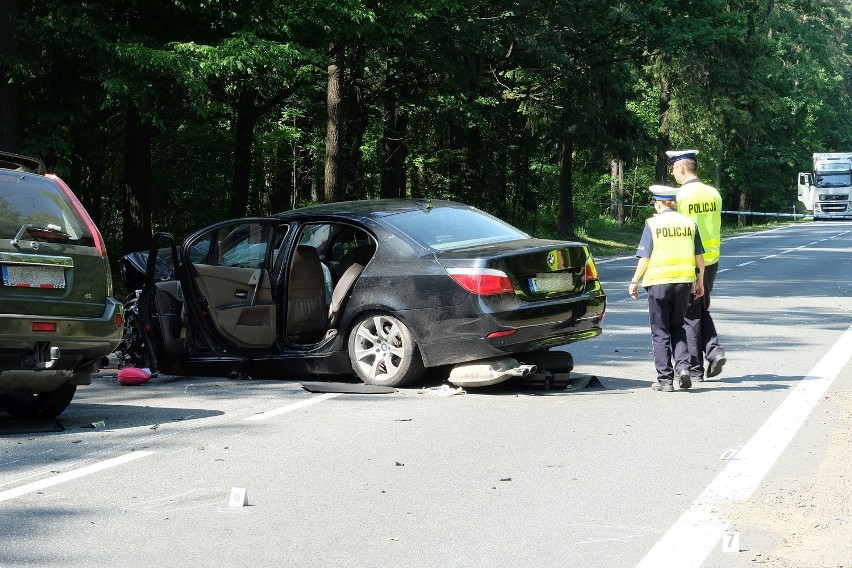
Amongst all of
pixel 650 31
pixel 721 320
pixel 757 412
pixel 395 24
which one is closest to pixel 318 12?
pixel 395 24

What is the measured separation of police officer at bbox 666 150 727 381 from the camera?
10.6 metres

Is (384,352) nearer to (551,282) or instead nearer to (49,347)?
(551,282)

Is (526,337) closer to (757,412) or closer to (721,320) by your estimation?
(757,412)

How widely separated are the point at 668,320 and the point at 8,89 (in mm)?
12347

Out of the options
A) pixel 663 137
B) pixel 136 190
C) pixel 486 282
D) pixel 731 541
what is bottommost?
pixel 731 541

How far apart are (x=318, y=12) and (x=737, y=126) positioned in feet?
141

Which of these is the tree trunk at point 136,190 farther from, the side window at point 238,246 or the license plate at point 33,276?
the license plate at point 33,276

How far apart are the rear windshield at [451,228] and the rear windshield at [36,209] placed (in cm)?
284

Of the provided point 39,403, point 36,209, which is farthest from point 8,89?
point 36,209

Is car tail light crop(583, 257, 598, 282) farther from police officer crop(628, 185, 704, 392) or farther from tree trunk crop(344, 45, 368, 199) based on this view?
→ tree trunk crop(344, 45, 368, 199)

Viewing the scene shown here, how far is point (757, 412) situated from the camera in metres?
9.20

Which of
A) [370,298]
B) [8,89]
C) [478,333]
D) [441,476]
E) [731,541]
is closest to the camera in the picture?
[731,541]

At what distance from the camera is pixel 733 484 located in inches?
266

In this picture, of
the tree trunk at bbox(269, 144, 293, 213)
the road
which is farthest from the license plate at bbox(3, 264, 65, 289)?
the tree trunk at bbox(269, 144, 293, 213)
